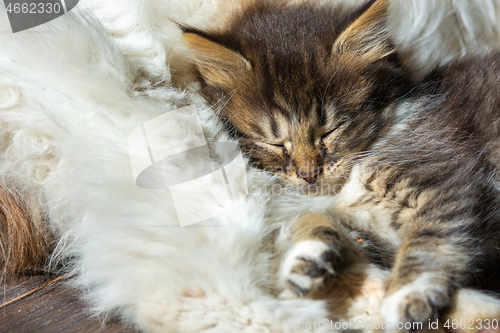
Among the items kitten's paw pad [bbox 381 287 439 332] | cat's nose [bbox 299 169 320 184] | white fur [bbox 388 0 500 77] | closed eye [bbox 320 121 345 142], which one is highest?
white fur [bbox 388 0 500 77]

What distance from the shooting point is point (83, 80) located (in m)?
1.01

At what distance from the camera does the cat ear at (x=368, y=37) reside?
1197 millimetres

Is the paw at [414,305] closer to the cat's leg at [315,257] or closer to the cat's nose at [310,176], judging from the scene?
the cat's leg at [315,257]

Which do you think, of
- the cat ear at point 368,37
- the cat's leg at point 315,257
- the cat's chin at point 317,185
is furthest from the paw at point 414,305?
the cat ear at point 368,37

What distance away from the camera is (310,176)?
1.19 metres

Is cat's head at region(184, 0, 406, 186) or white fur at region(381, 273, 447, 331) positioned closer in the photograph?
white fur at region(381, 273, 447, 331)

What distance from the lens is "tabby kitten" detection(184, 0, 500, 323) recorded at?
106 centimetres

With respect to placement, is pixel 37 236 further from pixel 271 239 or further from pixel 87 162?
pixel 271 239

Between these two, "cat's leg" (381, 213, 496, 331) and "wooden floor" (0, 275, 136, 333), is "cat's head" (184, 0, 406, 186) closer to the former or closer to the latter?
"cat's leg" (381, 213, 496, 331)

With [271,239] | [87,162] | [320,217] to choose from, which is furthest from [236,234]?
[87,162]

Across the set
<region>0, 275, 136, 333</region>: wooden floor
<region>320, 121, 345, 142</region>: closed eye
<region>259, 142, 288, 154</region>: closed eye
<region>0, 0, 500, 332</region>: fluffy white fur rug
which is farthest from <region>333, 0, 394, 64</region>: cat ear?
<region>0, 275, 136, 333</region>: wooden floor

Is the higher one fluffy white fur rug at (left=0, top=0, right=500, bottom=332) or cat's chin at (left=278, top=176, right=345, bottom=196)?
fluffy white fur rug at (left=0, top=0, right=500, bottom=332)

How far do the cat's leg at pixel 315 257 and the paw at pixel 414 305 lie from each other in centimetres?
13

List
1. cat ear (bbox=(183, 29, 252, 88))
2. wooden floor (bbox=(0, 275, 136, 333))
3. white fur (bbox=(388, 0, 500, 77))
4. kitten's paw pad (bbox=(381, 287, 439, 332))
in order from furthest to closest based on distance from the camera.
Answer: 1. white fur (bbox=(388, 0, 500, 77))
2. cat ear (bbox=(183, 29, 252, 88))
3. wooden floor (bbox=(0, 275, 136, 333))
4. kitten's paw pad (bbox=(381, 287, 439, 332))
